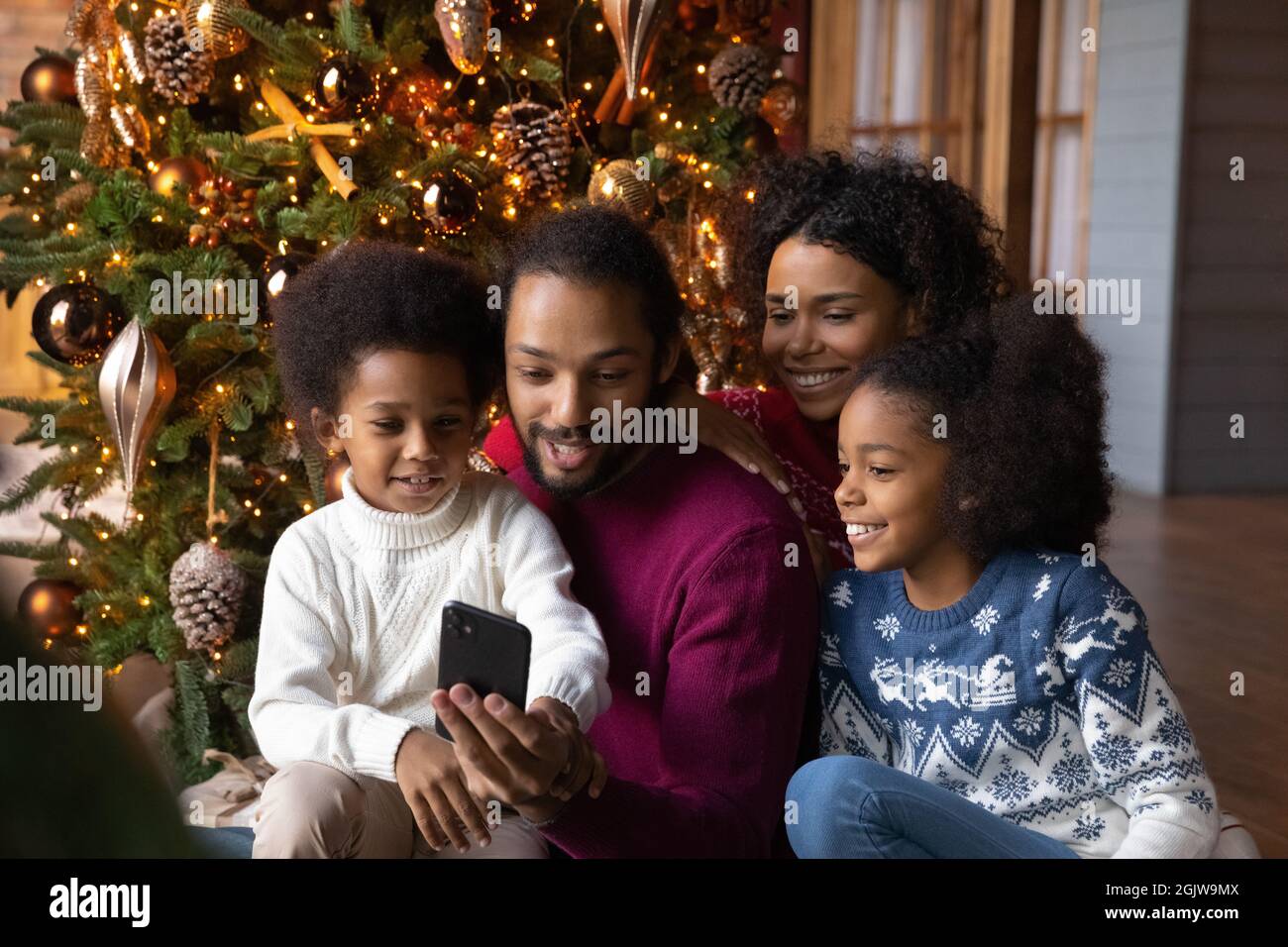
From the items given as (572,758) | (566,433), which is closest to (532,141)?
(566,433)

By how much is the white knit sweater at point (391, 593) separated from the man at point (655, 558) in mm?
69

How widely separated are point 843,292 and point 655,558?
491 millimetres

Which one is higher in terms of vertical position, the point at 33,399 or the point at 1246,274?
the point at 1246,274

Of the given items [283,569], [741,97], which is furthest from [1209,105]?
[283,569]

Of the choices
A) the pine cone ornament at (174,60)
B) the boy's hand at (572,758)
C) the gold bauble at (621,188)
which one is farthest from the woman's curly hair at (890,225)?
the pine cone ornament at (174,60)

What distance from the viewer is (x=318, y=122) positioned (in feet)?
6.80

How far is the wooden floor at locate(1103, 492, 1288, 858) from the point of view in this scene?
264cm

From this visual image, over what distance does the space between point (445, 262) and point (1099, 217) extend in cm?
481

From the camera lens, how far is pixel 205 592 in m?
2.04

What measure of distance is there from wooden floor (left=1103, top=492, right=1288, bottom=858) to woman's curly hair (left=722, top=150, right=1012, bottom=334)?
40 cm

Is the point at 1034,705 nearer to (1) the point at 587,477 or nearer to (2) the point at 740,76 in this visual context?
(1) the point at 587,477

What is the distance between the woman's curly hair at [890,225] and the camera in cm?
166
